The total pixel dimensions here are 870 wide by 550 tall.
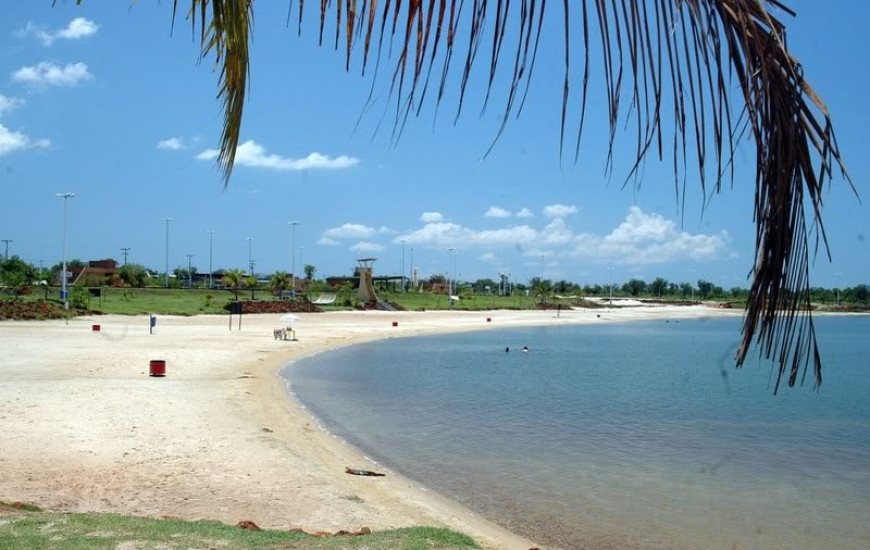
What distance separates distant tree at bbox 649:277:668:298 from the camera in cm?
19000

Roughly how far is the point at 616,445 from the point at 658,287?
180 metres

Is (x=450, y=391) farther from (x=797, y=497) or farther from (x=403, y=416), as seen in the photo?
(x=797, y=497)

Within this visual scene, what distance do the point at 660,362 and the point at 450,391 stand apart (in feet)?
65.5

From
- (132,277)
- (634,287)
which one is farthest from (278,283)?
(634,287)

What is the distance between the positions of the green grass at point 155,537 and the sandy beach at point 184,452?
1461 millimetres

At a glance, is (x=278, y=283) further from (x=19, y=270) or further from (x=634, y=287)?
(x=634, y=287)

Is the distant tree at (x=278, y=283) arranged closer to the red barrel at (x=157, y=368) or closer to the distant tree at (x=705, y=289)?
the red barrel at (x=157, y=368)

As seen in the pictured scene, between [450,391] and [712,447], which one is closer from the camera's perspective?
[712,447]

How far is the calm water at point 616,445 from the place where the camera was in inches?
417

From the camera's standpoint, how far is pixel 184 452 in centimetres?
1125

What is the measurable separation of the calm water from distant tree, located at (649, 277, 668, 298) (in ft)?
516

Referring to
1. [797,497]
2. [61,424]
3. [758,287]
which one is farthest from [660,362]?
[758,287]

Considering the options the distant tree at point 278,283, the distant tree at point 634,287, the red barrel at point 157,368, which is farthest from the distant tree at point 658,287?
the red barrel at point 157,368

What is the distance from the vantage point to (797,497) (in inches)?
497
